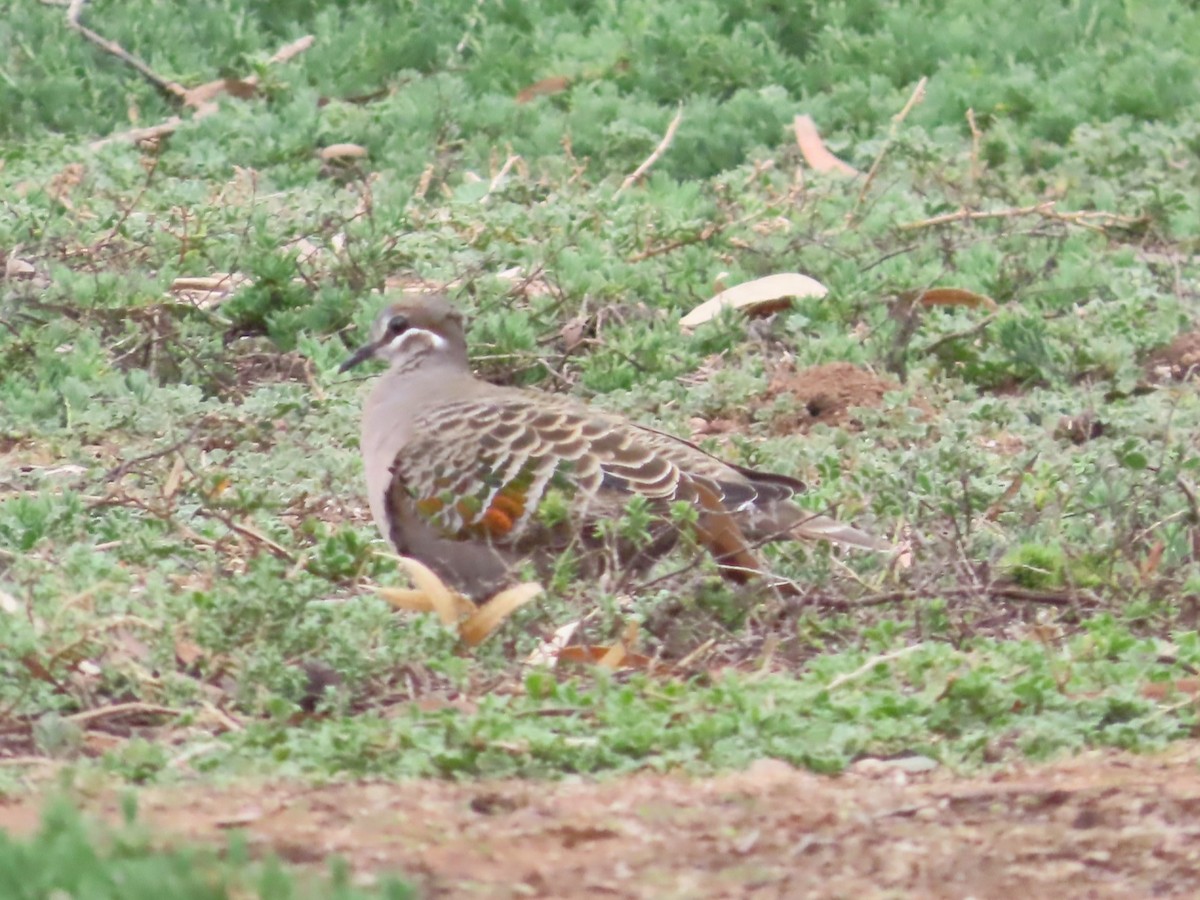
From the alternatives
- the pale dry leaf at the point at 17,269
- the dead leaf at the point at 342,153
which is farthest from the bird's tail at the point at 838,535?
the dead leaf at the point at 342,153

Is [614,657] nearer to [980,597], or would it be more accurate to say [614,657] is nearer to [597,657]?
[597,657]

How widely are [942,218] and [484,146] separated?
2772 millimetres

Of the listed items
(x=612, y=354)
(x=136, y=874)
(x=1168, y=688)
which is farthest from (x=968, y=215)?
(x=136, y=874)

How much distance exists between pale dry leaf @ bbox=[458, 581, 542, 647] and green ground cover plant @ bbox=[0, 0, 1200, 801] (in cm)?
5

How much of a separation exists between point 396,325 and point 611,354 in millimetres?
1653

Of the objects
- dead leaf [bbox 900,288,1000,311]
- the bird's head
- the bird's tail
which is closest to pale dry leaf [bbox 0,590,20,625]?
the bird's tail

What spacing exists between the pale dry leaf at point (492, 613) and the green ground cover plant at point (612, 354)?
46 mm

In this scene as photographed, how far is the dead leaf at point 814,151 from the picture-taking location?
1170cm

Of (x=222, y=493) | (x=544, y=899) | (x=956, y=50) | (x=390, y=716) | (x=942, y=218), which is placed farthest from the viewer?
(x=956, y=50)

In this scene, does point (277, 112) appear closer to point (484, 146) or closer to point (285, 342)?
point (484, 146)

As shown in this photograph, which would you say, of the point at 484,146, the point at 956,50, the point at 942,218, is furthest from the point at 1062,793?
the point at 956,50

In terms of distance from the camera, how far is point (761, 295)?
9617mm

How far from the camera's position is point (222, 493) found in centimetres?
742

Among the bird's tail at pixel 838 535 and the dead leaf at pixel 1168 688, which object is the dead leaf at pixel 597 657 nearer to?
the bird's tail at pixel 838 535
